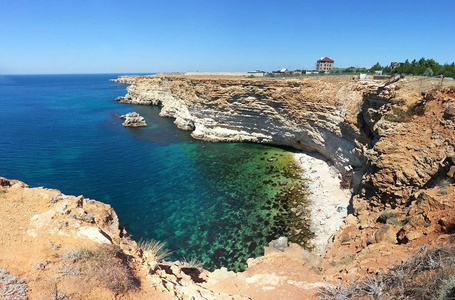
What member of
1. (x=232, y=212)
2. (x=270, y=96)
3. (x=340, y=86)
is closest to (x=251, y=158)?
(x=270, y=96)

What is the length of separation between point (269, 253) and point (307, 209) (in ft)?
32.2

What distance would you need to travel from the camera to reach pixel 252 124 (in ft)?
125

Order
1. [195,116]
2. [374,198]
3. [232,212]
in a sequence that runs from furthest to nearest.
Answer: [195,116] → [232,212] → [374,198]

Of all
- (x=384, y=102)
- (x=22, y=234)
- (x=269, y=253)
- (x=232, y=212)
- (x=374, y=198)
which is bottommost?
(x=232, y=212)

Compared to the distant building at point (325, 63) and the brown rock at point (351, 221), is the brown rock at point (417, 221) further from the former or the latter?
the distant building at point (325, 63)

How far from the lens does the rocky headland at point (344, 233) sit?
6.14m

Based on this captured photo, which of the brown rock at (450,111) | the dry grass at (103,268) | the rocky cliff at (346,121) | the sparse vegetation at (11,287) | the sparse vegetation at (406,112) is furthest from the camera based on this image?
the sparse vegetation at (406,112)

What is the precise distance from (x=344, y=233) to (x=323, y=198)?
9.55 metres

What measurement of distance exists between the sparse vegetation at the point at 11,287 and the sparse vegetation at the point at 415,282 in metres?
8.84

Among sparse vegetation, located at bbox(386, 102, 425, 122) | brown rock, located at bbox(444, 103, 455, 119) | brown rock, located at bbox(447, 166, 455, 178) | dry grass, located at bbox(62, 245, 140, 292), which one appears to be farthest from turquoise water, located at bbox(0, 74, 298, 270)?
brown rock, located at bbox(444, 103, 455, 119)

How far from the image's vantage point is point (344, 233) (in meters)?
A: 13.7

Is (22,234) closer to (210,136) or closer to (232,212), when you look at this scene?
(232,212)

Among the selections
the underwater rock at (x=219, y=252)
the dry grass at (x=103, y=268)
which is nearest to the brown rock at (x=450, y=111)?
the underwater rock at (x=219, y=252)

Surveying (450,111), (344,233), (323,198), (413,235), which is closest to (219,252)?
(344,233)
